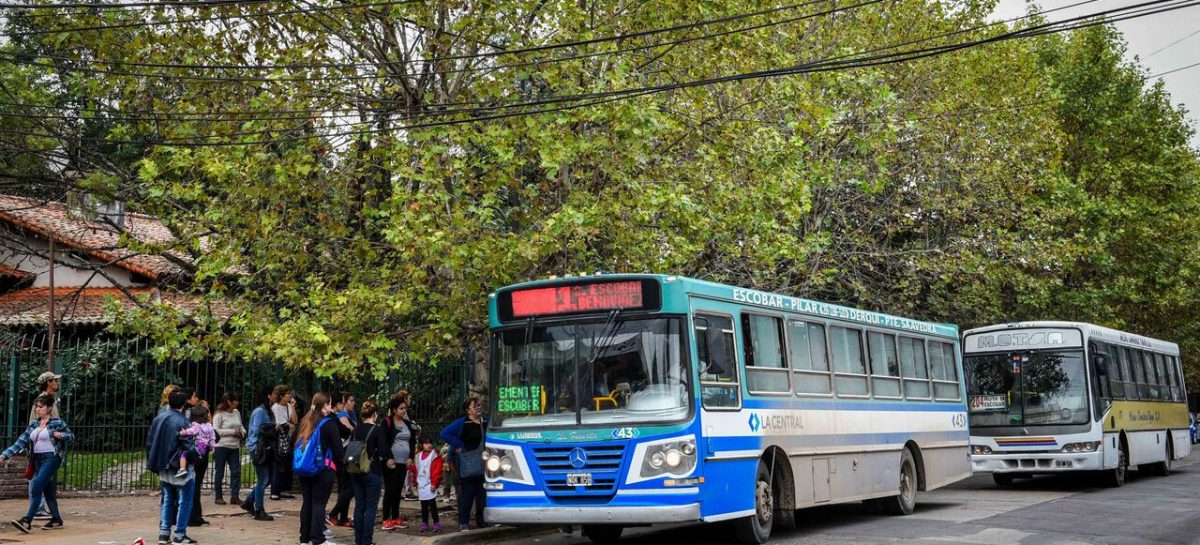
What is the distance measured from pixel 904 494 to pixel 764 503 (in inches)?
189

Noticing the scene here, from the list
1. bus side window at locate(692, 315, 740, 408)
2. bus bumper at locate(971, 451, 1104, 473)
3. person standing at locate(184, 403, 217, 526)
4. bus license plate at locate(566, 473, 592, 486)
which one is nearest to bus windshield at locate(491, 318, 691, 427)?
bus side window at locate(692, 315, 740, 408)

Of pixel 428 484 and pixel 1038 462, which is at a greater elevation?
pixel 428 484

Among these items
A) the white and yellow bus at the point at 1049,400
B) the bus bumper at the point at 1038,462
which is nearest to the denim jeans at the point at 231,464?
the bus bumper at the point at 1038,462

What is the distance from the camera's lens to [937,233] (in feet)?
92.0

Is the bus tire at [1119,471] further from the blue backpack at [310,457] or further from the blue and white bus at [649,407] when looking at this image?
the blue backpack at [310,457]

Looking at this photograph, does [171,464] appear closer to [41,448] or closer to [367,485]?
[367,485]

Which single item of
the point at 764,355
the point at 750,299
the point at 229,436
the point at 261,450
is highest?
the point at 750,299

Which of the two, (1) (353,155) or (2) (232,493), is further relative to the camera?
(2) (232,493)

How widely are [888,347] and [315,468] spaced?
330 inches

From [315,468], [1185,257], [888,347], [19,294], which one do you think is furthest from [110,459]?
[1185,257]

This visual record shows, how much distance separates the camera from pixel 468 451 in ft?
49.7

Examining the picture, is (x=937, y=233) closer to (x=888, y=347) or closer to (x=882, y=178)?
(x=882, y=178)

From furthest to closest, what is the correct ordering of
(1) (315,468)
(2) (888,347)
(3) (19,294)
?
(3) (19,294)
(2) (888,347)
(1) (315,468)

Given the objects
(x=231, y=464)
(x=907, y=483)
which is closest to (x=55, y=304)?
(x=231, y=464)
